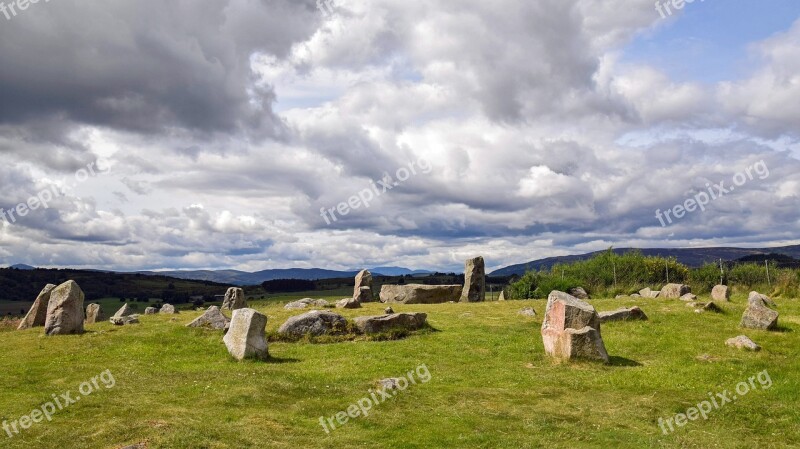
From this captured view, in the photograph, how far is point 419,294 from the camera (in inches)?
1925

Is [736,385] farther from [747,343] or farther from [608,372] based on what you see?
[747,343]

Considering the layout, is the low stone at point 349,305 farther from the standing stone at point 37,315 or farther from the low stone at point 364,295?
the standing stone at point 37,315

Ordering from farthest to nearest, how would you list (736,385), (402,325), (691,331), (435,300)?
1. (435,300)
2. (402,325)
3. (691,331)
4. (736,385)

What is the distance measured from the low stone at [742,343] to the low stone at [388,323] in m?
14.3

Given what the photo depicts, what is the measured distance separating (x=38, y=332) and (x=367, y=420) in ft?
75.9

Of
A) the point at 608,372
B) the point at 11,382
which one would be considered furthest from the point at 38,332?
the point at 608,372

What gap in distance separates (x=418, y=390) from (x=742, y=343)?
581 inches

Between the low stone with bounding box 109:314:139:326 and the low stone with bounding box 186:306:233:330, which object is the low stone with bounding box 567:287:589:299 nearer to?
the low stone with bounding box 186:306:233:330

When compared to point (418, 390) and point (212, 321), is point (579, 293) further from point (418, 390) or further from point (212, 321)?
point (418, 390)

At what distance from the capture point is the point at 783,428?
53.4ft

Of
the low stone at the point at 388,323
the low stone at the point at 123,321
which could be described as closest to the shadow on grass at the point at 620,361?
the low stone at the point at 388,323

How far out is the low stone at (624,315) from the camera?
104 ft

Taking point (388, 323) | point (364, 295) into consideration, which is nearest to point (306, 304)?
point (364, 295)

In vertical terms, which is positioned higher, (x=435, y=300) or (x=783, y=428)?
(x=435, y=300)
